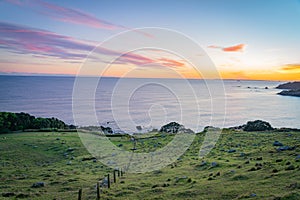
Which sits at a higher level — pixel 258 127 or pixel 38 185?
pixel 38 185

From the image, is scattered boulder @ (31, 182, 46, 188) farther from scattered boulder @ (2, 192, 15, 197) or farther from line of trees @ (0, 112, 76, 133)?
line of trees @ (0, 112, 76, 133)

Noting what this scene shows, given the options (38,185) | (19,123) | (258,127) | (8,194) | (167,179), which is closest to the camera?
(8,194)

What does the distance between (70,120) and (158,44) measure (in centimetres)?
8751

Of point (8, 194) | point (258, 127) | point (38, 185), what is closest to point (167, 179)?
point (38, 185)

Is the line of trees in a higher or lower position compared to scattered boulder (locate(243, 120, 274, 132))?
higher

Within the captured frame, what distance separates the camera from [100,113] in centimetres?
10331

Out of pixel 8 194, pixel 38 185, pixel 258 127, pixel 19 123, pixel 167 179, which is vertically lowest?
pixel 258 127

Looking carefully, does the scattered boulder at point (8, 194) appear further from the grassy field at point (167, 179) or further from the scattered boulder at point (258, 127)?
the scattered boulder at point (258, 127)

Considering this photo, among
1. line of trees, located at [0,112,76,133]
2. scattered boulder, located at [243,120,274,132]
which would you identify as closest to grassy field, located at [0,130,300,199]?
line of trees, located at [0,112,76,133]

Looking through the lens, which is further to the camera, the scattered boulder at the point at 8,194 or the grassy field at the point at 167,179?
the scattered boulder at the point at 8,194

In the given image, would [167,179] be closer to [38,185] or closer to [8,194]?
[38,185]

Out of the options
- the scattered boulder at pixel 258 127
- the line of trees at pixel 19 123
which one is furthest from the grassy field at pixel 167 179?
the scattered boulder at pixel 258 127

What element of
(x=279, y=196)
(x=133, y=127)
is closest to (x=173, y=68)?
(x=279, y=196)

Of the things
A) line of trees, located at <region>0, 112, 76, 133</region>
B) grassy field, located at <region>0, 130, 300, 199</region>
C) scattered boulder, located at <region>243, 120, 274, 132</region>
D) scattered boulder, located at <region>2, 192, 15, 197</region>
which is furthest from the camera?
line of trees, located at <region>0, 112, 76, 133</region>
